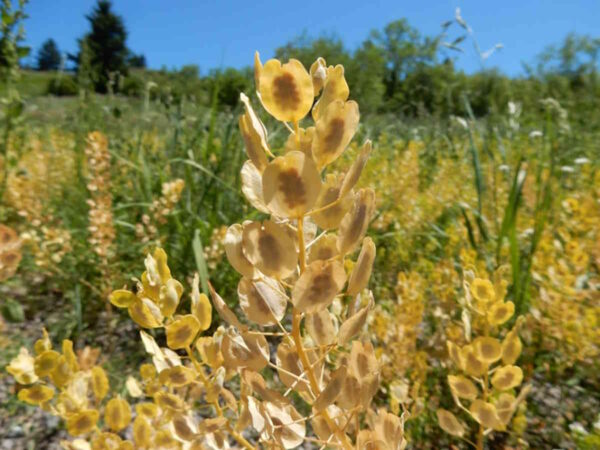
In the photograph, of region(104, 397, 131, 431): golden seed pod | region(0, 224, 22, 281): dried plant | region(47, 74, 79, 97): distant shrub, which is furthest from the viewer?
region(47, 74, 79, 97): distant shrub

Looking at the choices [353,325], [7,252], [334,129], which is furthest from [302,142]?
[7,252]

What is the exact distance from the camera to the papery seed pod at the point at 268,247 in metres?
0.32

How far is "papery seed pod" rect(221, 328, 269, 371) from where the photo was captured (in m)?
0.35

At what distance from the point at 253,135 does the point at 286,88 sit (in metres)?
0.04

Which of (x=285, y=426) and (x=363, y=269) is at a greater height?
(x=363, y=269)

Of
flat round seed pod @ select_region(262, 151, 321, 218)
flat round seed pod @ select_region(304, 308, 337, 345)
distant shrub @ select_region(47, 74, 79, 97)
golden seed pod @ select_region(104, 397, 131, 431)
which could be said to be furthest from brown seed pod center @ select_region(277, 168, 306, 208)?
distant shrub @ select_region(47, 74, 79, 97)

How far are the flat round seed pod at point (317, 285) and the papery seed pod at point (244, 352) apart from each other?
59mm

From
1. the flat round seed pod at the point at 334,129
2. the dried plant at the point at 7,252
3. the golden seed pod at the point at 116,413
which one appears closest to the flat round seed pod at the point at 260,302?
the flat round seed pod at the point at 334,129

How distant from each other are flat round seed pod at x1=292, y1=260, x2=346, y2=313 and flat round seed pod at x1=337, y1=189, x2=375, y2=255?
0.02m

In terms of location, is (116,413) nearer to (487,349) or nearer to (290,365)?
(290,365)

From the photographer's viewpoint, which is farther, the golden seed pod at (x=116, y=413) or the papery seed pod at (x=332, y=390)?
the golden seed pod at (x=116, y=413)

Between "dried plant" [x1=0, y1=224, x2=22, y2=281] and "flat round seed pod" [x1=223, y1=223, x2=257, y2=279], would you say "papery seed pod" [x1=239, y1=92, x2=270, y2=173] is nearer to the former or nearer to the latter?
"flat round seed pod" [x1=223, y1=223, x2=257, y2=279]

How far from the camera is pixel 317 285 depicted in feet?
1.05

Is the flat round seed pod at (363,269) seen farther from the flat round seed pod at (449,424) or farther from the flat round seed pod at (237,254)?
the flat round seed pod at (449,424)
